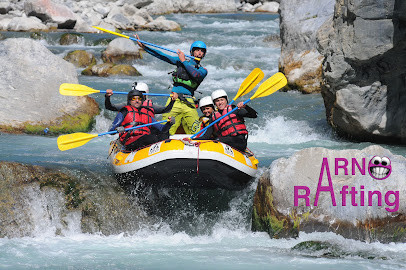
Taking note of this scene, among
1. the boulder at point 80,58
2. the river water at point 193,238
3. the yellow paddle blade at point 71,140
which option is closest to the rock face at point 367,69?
the river water at point 193,238

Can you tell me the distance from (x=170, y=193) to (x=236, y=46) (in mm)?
13654

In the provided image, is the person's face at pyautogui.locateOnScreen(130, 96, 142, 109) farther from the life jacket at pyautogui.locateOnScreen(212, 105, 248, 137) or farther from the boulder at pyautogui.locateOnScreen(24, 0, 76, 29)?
the boulder at pyautogui.locateOnScreen(24, 0, 76, 29)

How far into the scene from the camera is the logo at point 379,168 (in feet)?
17.8

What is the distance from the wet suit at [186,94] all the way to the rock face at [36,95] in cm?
292

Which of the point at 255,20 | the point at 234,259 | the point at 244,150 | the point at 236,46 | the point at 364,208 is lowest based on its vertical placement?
the point at 234,259

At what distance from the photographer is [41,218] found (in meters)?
5.68

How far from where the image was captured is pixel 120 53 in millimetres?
16016

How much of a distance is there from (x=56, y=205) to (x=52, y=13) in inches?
663

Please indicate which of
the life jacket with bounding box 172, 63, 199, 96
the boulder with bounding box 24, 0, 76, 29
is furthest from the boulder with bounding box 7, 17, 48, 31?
the life jacket with bounding box 172, 63, 199, 96

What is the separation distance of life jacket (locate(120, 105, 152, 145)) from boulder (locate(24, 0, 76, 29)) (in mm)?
15825

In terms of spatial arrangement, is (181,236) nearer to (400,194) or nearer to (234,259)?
(234,259)

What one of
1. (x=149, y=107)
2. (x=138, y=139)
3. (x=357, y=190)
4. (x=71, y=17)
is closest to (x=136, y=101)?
(x=149, y=107)

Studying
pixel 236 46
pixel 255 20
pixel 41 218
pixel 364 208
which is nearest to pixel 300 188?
pixel 364 208

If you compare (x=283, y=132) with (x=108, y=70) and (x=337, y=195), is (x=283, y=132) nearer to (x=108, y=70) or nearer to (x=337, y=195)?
(x=337, y=195)
